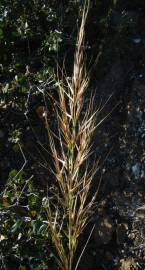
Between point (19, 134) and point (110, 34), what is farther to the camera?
point (110, 34)

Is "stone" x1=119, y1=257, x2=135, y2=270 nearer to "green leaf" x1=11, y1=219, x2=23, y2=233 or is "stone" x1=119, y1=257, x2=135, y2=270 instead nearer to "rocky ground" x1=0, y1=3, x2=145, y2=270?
"rocky ground" x1=0, y1=3, x2=145, y2=270

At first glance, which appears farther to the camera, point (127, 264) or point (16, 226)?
point (127, 264)

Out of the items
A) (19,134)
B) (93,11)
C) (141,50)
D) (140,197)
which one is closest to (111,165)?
(140,197)

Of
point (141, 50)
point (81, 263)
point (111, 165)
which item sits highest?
point (141, 50)

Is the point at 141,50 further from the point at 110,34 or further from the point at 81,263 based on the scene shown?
the point at 81,263

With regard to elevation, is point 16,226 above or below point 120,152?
below

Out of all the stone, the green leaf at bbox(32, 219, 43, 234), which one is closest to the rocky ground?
the stone

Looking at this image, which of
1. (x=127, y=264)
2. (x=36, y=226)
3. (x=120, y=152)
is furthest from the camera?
(x=120, y=152)

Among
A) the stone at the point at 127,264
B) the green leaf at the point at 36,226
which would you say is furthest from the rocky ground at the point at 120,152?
the green leaf at the point at 36,226

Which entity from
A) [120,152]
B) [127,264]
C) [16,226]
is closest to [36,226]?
[16,226]

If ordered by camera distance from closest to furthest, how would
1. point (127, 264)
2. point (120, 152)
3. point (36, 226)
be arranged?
point (36, 226) → point (127, 264) → point (120, 152)

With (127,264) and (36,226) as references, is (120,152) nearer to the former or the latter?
(127,264)
